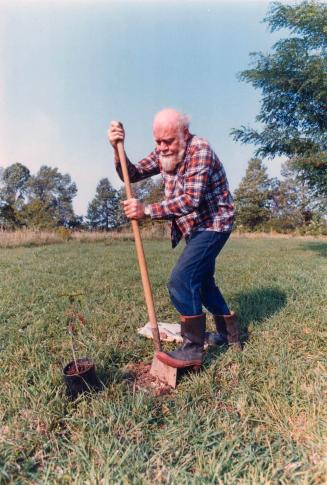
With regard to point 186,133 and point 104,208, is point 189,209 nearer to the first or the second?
point 186,133

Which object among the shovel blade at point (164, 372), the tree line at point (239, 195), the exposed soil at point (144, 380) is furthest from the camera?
the tree line at point (239, 195)

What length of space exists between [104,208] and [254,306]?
59422mm

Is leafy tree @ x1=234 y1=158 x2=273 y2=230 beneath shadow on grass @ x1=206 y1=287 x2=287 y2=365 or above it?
above

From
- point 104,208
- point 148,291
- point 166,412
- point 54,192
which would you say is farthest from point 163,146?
point 104,208

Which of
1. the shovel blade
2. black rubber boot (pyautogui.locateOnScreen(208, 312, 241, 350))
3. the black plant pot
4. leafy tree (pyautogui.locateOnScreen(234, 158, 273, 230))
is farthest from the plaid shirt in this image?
leafy tree (pyautogui.locateOnScreen(234, 158, 273, 230))

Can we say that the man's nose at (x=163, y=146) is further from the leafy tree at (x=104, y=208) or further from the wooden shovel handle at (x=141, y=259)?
the leafy tree at (x=104, y=208)

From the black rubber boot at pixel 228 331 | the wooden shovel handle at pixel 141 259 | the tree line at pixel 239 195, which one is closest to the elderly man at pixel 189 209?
the wooden shovel handle at pixel 141 259

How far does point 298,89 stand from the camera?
9.83 meters

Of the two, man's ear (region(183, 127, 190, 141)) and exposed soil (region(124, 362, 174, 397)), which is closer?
exposed soil (region(124, 362, 174, 397))

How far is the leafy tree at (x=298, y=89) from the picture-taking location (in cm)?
963

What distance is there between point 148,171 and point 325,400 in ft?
8.16

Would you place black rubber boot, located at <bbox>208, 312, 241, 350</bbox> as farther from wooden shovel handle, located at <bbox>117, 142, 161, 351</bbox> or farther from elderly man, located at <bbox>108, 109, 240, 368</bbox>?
wooden shovel handle, located at <bbox>117, 142, 161, 351</bbox>

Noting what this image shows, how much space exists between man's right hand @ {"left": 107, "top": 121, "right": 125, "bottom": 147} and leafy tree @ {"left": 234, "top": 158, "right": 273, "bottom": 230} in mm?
46865

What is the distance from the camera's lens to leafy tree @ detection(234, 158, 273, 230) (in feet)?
164
